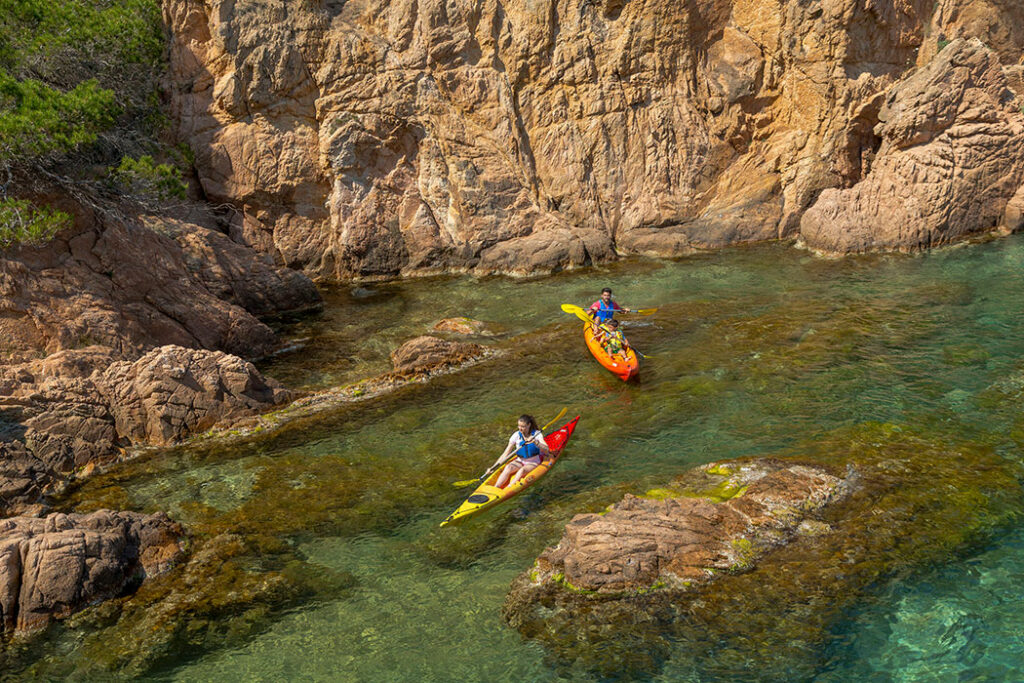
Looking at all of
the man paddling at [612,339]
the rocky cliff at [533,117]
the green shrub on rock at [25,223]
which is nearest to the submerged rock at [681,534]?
the man paddling at [612,339]

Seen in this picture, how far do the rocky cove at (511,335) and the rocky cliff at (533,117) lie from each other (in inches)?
4.2

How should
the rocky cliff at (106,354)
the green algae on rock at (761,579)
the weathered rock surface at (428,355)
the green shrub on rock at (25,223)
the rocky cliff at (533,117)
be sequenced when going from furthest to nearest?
the rocky cliff at (533,117)
the weathered rock surface at (428,355)
the green shrub on rock at (25,223)
the rocky cliff at (106,354)
the green algae on rock at (761,579)

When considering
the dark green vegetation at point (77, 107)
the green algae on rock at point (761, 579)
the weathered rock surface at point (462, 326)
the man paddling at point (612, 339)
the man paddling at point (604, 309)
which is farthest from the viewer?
the weathered rock surface at point (462, 326)

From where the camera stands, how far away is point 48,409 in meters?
12.9

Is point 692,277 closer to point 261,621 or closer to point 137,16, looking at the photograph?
point 261,621

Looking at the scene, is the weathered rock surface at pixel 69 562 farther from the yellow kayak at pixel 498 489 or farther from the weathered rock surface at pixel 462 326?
the weathered rock surface at pixel 462 326

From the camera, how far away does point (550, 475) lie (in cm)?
1119

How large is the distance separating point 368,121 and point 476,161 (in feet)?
12.3

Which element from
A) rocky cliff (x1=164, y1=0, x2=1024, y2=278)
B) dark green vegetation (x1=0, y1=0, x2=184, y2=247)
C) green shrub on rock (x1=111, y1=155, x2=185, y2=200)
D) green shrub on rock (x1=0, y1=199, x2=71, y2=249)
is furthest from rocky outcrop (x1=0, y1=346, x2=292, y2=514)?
rocky cliff (x1=164, y1=0, x2=1024, y2=278)

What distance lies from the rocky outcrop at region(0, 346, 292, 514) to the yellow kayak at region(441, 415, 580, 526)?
5.57m

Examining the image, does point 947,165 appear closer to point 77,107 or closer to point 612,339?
point 612,339

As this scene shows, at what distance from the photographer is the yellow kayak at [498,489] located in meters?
9.99

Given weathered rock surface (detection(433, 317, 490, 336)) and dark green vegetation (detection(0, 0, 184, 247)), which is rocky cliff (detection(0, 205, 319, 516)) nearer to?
dark green vegetation (detection(0, 0, 184, 247))

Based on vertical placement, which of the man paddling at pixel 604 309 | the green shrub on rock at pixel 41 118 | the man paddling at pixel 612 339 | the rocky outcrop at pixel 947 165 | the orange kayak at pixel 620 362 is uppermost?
the green shrub on rock at pixel 41 118
